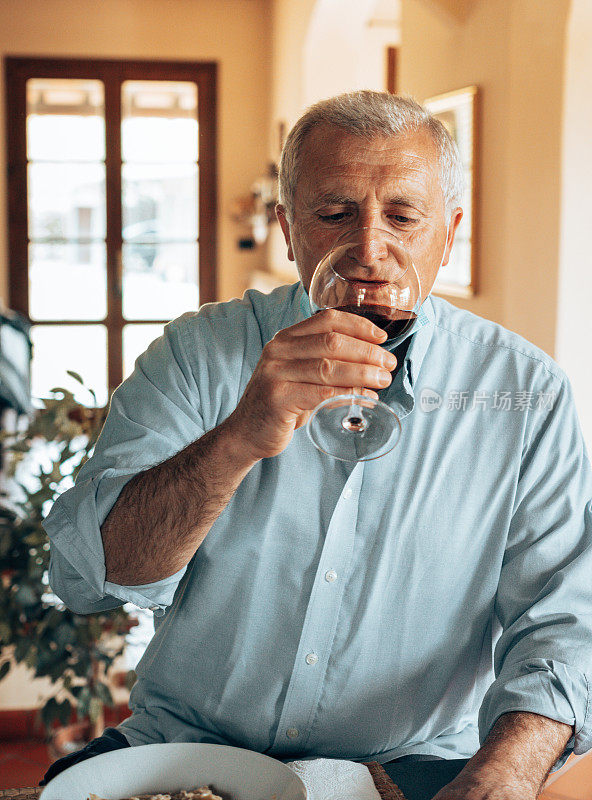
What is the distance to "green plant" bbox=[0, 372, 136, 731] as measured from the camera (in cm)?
233

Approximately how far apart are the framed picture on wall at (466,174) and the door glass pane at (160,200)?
4511 mm

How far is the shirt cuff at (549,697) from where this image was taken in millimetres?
1031

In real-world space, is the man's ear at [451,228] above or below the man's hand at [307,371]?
above

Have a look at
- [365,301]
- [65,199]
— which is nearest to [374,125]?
[365,301]

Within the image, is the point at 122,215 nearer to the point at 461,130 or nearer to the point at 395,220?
the point at 461,130

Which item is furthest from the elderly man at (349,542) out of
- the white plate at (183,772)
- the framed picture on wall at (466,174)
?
the framed picture on wall at (466,174)

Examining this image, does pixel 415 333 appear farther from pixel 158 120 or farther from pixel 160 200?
pixel 158 120

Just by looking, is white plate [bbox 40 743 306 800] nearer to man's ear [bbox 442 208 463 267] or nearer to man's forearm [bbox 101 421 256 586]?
man's forearm [bbox 101 421 256 586]

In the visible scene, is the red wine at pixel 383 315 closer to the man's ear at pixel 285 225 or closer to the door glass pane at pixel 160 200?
the man's ear at pixel 285 225

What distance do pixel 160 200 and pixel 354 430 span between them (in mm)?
6872

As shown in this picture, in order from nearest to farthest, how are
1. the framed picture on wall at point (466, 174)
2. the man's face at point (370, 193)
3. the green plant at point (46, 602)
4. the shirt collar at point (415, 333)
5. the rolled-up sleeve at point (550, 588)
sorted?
the rolled-up sleeve at point (550, 588)
the man's face at point (370, 193)
the shirt collar at point (415, 333)
the green plant at point (46, 602)
the framed picture on wall at point (466, 174)

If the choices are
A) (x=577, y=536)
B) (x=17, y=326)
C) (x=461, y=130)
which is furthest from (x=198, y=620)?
(x=17, y=326)

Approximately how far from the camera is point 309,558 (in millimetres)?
1210

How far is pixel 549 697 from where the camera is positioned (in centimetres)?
103
